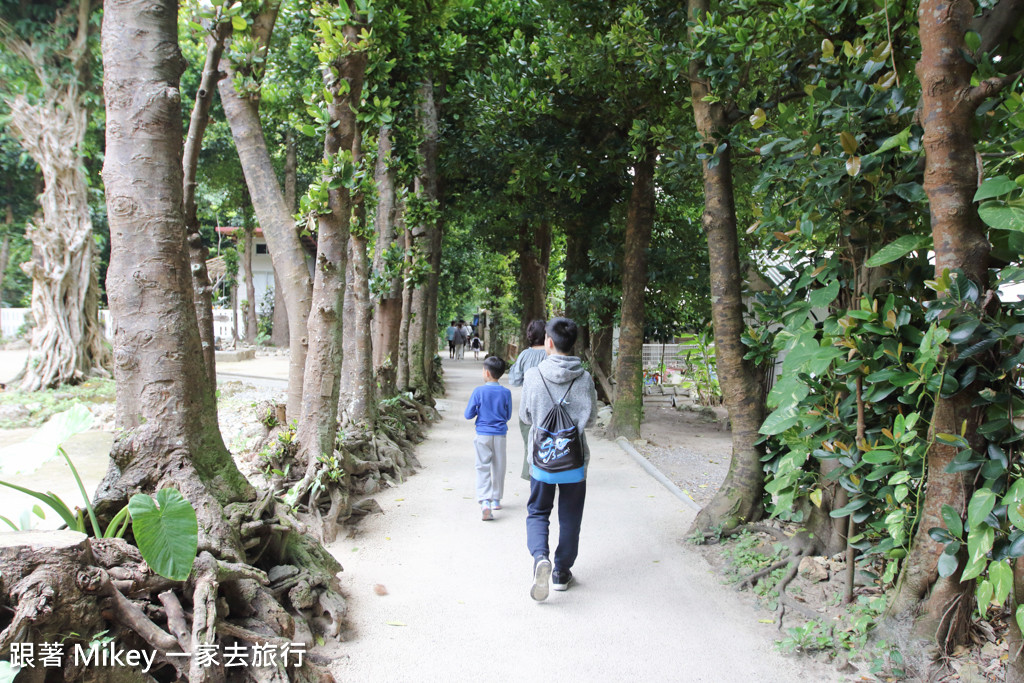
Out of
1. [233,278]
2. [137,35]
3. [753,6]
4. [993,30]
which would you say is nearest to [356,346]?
[137,35]

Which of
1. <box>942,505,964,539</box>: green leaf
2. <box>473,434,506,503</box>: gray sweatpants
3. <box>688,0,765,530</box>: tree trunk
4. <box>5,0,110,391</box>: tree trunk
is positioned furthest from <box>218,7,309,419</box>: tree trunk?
<box>5,0,110,391</box>: tree trunk

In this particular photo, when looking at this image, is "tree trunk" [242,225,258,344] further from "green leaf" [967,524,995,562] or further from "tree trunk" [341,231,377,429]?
"green leaf" [967,524,995,562]

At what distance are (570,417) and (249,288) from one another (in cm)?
2561

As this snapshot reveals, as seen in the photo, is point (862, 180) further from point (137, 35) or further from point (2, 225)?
point (2, 225)

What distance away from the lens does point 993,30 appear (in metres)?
3.29

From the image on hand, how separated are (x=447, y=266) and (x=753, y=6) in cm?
1893

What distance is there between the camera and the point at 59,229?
1340 centimetres

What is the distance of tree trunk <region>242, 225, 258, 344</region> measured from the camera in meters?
26.2

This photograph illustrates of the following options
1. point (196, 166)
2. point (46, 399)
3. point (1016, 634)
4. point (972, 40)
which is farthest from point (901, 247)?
point (46, 399)

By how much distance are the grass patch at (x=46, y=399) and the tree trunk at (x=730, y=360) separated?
1046 cm

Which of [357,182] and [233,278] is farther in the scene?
[233,278]

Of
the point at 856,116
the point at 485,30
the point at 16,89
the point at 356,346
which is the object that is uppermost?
the point at 485,30

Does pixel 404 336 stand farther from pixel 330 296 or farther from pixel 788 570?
pixel 788 570

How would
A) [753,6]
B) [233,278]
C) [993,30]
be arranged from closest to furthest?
[993,30], [753,6], [233,278]
